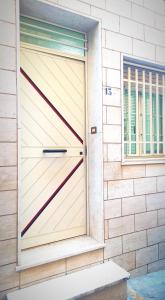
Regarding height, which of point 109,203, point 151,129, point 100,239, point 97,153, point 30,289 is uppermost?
point 151,129

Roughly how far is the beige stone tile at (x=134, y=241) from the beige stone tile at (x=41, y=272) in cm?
105

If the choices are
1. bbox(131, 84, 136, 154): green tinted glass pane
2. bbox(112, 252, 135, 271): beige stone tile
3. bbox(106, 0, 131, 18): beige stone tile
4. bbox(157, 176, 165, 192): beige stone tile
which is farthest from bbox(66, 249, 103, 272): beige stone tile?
bbox(106, 0, 131, 18): beige stone tile

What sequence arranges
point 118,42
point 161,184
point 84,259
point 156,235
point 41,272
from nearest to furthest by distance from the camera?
point 41,272
point 84,259
point 118,42
point 156,235
point 161,184

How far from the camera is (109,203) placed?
333cm

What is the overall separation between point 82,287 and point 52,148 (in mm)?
1803

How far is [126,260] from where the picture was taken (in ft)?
11.3

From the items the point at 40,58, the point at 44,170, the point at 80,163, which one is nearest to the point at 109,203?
the point at 80,163

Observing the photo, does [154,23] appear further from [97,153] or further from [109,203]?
[109,203]

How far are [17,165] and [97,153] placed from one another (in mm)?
1198

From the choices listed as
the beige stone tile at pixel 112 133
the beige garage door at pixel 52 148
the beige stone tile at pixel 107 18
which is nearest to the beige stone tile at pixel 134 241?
the beige garage door at pixel 52 148

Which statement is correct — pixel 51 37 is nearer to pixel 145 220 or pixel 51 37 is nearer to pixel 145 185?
pixel 145 185

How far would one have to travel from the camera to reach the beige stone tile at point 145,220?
3611 millimetres

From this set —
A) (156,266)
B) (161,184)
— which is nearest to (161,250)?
(156,266)

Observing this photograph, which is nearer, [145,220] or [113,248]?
[113,248]
